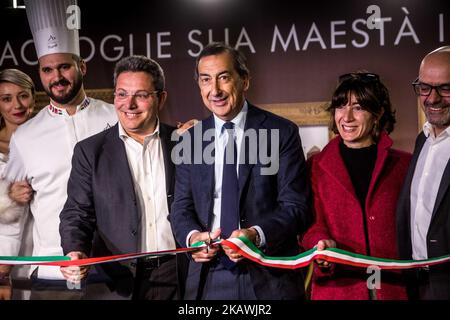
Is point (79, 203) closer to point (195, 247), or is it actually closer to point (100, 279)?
point (100, 279)

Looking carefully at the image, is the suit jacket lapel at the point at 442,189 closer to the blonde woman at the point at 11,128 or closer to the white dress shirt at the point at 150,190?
the white dress shirt at the point at 150,190

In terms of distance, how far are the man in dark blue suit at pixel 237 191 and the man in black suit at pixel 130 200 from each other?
5.6 inches

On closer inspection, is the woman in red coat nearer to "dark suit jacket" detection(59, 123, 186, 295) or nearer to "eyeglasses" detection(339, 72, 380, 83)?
"eyeglasses" detection(339, 72, 380, 83)

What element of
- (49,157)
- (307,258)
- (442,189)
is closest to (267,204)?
(307,258)

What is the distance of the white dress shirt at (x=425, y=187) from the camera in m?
3.41

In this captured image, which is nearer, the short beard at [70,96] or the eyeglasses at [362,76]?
the eyeglasses at [362,76]

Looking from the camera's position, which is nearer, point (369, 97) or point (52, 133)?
point (369, 97)

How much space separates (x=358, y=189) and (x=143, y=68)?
4.92 ft

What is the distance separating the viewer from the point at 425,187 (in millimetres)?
3422

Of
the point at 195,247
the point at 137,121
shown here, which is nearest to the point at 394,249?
the point at 195,247

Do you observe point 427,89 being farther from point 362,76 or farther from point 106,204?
point 106,204

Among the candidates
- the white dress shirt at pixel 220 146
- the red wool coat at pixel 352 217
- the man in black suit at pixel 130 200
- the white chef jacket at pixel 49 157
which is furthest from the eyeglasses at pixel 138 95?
the red wool coat at pixel 352 217

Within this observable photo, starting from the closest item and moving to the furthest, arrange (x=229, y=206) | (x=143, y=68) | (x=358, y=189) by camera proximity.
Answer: (x=358, y=189), (x=229, y=206), (x=143, y=68)
